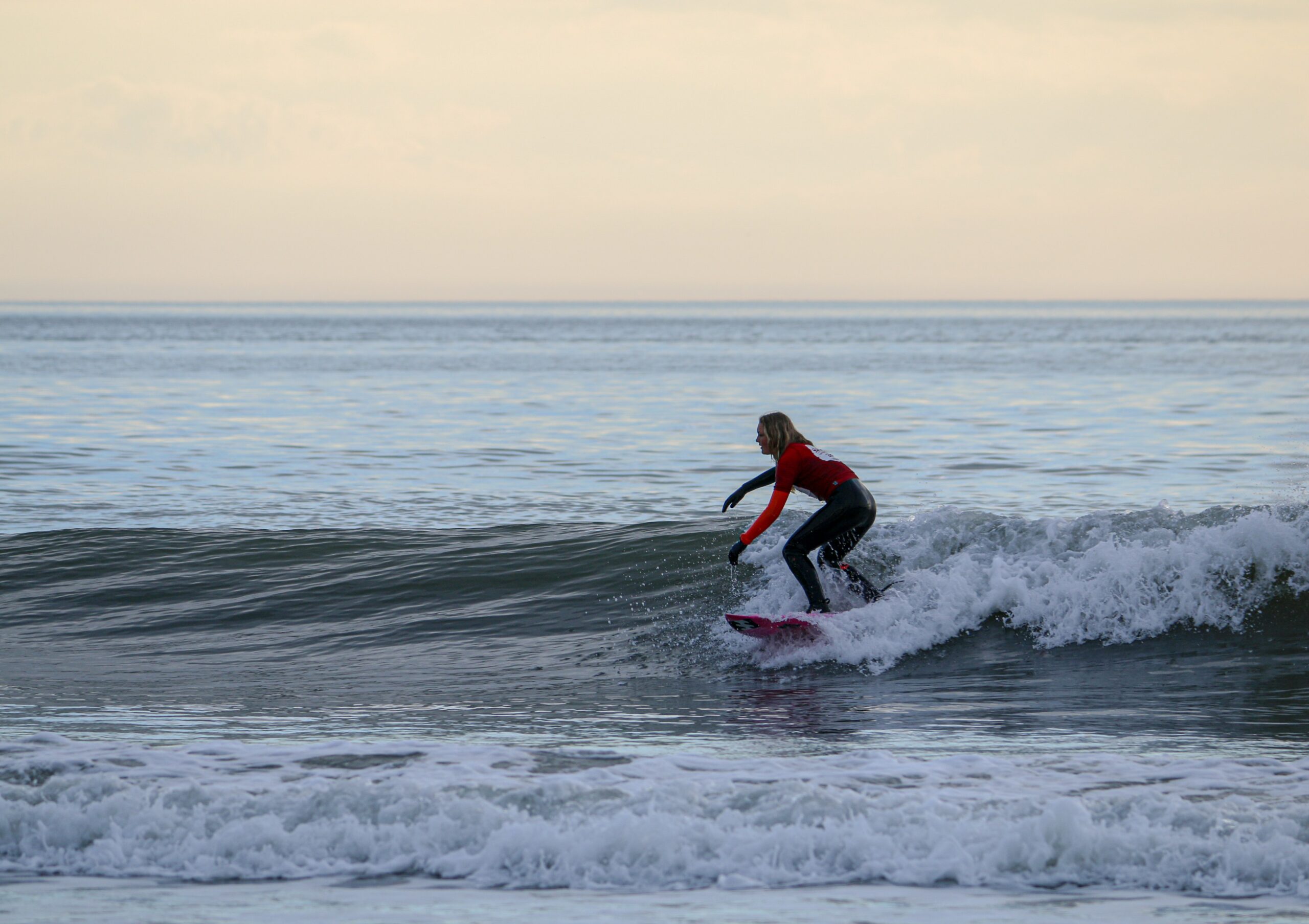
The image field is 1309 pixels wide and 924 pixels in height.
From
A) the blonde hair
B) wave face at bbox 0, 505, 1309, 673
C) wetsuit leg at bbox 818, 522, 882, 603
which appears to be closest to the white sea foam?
wave face at bbox 0, 505, 1309, 673

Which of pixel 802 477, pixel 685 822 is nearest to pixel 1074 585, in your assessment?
pixel 802 477

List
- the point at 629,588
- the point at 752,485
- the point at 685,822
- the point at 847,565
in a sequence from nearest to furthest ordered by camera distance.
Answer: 1. the point at 685,822
2. the point at 752,485
3. the point at 847,565
4. the point at 629,588

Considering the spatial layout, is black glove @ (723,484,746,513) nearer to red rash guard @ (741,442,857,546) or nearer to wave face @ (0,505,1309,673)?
red rash guard @ (741,442,857,546)

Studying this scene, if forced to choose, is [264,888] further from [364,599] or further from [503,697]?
[364,599]

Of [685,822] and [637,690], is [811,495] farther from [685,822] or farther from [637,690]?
[685,822]

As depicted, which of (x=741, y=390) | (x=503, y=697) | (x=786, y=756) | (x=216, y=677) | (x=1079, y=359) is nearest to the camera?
(x=786, y=756)

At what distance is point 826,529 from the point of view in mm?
10438

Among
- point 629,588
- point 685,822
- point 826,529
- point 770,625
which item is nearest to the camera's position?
point 685,822

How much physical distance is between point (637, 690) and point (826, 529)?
210cm

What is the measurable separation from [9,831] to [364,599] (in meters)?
7.02

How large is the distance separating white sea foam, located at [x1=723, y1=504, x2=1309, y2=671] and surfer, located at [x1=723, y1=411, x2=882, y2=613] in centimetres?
55

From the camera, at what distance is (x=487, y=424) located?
104ft

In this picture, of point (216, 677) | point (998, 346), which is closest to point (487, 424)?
point (216, 677)

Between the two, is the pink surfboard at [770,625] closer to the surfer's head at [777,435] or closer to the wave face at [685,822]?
the surfer's head at [777,435]
